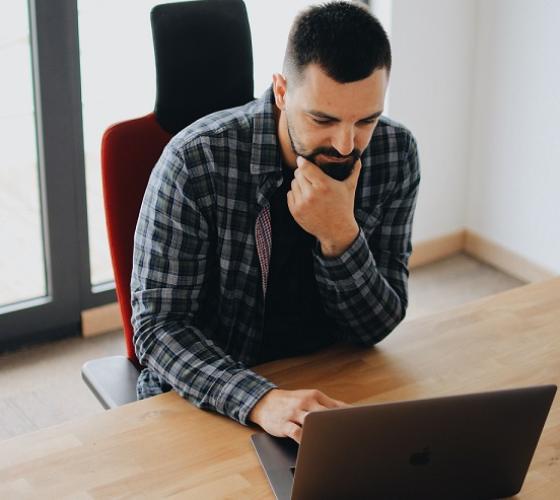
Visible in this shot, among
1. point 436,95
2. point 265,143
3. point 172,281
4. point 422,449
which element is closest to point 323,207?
point 265,143

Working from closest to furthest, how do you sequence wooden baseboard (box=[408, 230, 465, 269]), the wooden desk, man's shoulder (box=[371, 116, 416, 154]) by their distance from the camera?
the wooden desk
man's shoulder (box=[371, 116, 416, 154])
wooden baseboard (box=[408, 230, 465, 269])

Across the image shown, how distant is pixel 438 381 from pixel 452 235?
7.42 ft

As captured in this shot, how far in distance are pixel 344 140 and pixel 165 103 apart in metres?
0.37

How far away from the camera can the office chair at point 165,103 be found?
5.51 feet

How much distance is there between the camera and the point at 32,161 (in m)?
2.94

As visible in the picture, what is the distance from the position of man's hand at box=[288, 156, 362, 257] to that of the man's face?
3 cm

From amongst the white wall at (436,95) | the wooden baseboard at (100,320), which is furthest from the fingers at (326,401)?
the white wall at (436,95)

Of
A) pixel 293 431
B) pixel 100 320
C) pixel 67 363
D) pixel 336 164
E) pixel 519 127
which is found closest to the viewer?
pixel 293 431

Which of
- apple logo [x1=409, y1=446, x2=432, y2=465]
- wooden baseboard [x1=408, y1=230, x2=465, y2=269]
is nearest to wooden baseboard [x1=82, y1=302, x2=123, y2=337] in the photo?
wooden baseboard [x1=408, y1=230, x2=465, y2=269]

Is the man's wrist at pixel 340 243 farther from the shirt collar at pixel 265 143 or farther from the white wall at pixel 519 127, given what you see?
the white wall at pixel 519 127

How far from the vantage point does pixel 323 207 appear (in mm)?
1591

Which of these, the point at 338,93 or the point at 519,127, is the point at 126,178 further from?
the point at 519,127

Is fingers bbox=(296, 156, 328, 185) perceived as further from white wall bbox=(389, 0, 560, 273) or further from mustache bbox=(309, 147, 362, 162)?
white wall bbox=(389, 0, 560, 273)

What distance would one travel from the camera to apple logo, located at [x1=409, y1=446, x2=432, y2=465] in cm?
121
